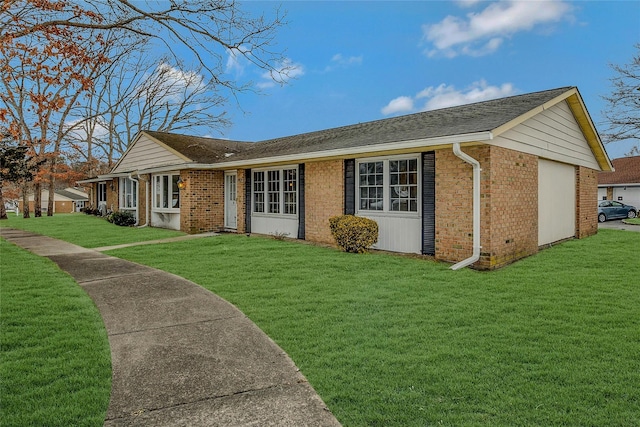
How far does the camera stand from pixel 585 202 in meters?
13.5

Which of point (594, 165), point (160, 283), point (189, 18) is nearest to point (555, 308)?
point (160, 283)

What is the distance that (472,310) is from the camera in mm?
5207

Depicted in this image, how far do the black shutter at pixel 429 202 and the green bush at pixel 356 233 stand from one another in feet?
4.18

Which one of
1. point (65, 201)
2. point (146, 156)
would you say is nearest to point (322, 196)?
point (146, 156)

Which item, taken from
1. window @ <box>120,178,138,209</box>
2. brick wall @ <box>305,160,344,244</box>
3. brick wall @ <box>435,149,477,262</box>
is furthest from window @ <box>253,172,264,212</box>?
window @ <box>120,178,138,209</box>

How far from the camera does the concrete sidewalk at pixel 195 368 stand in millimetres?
2781

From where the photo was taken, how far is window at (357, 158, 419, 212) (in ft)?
31.2

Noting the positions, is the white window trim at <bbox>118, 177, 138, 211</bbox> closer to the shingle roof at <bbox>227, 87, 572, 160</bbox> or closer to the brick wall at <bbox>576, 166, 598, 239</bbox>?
the shingle roof at <bbox>227, 87, 572, 160</bbox>

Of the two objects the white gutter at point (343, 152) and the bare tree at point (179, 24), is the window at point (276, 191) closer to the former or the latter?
the white gutter at point (343, 152)

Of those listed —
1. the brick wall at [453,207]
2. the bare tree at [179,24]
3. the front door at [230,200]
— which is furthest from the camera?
the front door at [230,200]

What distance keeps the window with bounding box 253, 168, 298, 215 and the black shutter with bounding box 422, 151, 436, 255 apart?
450 centimetres

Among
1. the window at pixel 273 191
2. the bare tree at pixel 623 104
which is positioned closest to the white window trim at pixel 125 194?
the window at pixel 273 191

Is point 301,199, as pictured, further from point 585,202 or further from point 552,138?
point 585,202

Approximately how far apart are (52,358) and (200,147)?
15.5 m
